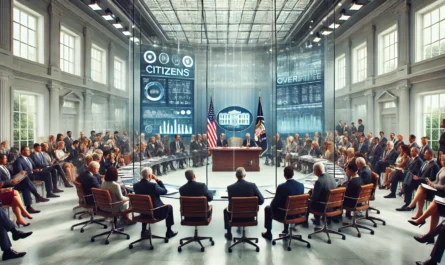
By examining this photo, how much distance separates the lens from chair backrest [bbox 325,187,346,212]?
481cm

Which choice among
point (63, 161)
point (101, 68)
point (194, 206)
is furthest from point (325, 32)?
point (101, 68)

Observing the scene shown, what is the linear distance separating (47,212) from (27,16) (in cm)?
722

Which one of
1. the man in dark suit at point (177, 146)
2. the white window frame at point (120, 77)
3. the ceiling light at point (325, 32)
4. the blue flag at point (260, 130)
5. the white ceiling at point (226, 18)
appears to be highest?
the white ceiling at point (226, 18)

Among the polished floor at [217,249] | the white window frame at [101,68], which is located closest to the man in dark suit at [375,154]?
the polished floor at [217,249]

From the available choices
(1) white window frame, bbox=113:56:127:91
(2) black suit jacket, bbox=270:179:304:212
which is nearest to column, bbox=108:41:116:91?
(1) white window frame, bbox=113:56:127:91

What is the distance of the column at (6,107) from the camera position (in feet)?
29.1

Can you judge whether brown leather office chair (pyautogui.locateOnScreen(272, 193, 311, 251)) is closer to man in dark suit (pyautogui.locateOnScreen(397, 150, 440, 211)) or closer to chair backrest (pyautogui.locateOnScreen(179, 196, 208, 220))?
chair backrest (pyautogui.locateOnScreen(179, 196, 208, 220))

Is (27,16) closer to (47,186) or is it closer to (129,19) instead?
(129,19)

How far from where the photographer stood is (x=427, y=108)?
34.0ft

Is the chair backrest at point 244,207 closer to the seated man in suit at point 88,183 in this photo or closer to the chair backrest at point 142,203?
the chair backrest at point 142,203

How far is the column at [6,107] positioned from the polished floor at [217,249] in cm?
477

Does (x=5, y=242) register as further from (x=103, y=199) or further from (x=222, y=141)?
(x=222, y=141)

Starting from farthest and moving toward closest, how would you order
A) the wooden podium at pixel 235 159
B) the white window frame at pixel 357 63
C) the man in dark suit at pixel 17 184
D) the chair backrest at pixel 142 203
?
the white window frame at pixel 357 63
the wooden podium at pixel 235 159
the man in dark suit at pixel 17 184
the chair backrest at pixel 142 203

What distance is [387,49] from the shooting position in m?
12.3
